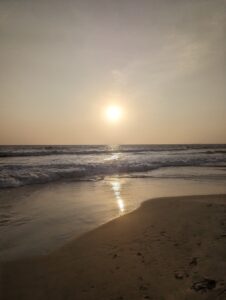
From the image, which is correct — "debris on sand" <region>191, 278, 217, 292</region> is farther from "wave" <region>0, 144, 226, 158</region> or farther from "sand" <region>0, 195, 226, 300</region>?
"wave" <region>0, 144, 226, 158</region>

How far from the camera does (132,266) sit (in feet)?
11.3

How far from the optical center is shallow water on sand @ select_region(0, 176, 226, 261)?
4520 mm

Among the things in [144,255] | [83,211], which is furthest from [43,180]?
[144,255]

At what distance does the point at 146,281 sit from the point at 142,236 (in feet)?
4.77

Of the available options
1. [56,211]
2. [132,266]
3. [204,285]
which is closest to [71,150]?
[56,211]

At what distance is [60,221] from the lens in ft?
18.7

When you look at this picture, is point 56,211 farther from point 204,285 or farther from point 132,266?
point 204,285

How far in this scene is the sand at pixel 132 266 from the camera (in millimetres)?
2924

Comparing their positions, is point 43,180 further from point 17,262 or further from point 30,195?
point 17,262

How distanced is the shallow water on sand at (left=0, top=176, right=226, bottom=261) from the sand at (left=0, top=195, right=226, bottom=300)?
0.45 m

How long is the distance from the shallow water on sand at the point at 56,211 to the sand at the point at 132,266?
45 centimetres

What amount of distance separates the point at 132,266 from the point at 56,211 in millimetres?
3511

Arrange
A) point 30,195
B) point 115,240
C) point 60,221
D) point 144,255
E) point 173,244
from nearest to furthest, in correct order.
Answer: point 144,255
point 173,244
point 115,240
point 60,221
point 30,195

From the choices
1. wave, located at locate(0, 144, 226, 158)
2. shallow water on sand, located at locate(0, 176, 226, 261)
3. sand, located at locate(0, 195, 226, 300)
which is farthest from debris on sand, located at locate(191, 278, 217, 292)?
wave, located at locate(0, 144, 226, 158)
